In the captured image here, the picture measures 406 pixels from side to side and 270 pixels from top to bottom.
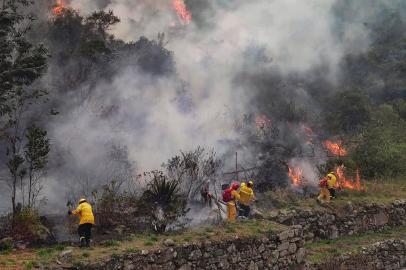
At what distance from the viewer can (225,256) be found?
31.8ft

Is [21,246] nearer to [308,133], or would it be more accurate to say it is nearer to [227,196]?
[227,196]

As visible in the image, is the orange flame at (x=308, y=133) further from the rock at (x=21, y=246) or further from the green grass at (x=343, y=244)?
the rock at (x=21, y=246)

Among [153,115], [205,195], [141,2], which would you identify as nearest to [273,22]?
[141,2]

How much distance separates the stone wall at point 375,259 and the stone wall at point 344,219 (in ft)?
4.19

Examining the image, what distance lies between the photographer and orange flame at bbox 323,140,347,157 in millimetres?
22906

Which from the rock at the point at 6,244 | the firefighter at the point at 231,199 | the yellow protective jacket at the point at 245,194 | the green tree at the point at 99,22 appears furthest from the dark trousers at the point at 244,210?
the green tree at the point at 99,22

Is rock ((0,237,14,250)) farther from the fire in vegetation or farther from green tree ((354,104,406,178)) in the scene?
green tree ((354,104,406,178))

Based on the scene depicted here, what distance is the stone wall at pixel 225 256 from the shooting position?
8258mm

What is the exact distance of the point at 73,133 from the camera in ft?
67.2

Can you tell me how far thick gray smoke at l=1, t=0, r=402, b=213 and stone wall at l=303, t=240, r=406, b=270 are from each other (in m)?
8.08

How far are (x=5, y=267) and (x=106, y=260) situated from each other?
1723 mm

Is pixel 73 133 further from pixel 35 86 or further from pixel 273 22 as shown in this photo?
pixel 273 22

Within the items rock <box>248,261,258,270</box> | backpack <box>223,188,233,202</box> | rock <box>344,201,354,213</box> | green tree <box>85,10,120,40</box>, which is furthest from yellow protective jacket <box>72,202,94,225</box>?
green tree <box>85,10,120,40</box>

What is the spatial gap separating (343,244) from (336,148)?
11116mm
